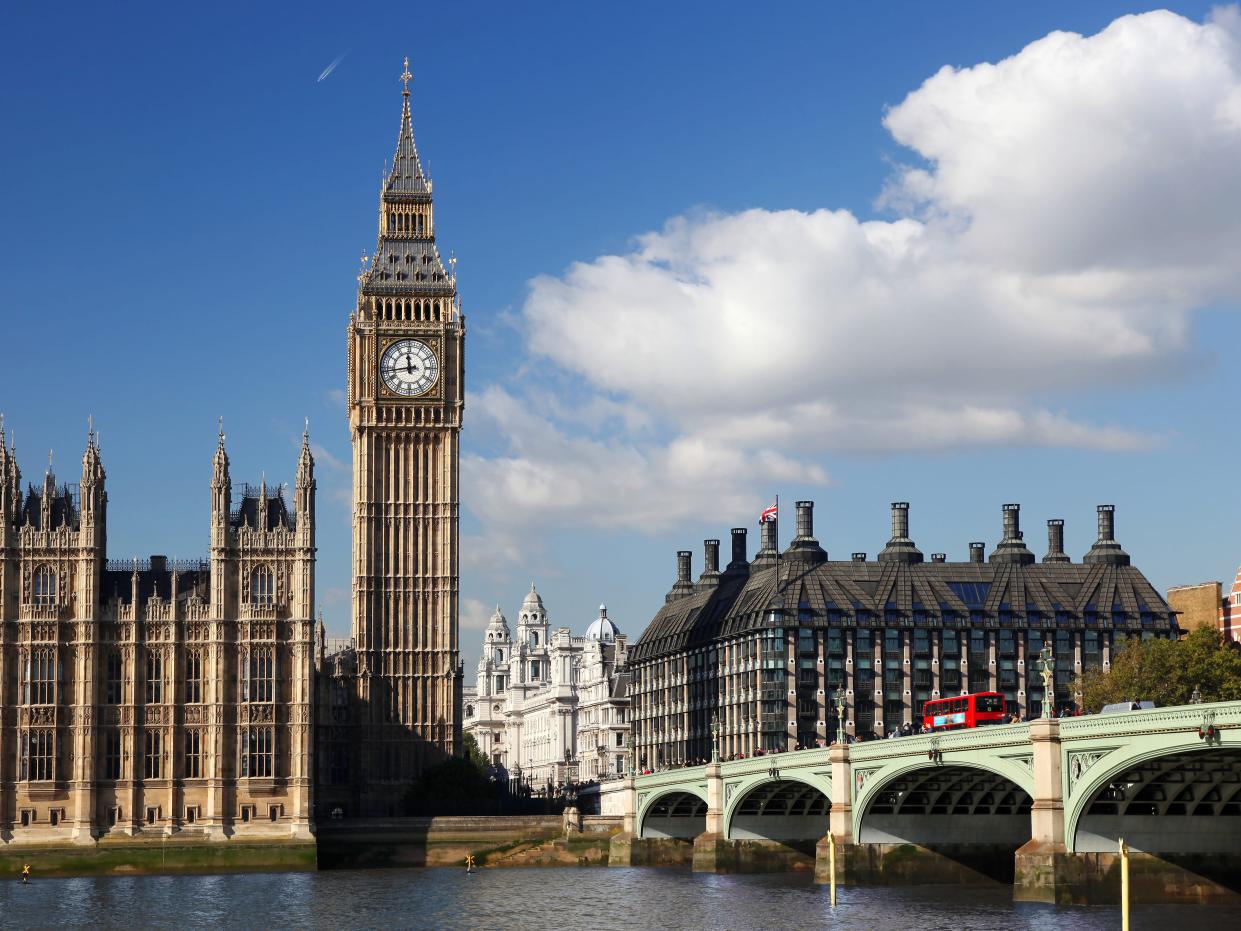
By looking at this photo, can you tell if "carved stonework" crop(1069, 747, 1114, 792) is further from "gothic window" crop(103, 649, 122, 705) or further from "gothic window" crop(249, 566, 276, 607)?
"gothic window" crop(103, 649, 122, 705)

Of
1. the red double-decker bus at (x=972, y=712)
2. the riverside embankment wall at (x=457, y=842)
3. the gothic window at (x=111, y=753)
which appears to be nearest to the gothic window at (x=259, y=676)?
the gothic window at (x=111, y=753)

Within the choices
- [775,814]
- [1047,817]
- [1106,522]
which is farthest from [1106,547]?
[1047,817]

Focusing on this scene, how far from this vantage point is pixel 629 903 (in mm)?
105812

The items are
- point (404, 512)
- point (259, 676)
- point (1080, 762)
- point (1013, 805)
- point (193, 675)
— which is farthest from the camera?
point (404, 512)

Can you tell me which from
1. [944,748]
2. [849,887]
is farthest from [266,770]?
[944,748]

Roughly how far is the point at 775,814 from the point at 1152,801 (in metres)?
46.0

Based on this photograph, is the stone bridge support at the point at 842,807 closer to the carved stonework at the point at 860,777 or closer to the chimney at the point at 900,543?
the carved stonework at the point at 860,777

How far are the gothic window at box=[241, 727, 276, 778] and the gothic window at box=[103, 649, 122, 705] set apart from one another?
28.3 feet

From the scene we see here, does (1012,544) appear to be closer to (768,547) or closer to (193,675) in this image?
(768,547)

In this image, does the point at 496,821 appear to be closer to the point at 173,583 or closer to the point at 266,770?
the point at 266,770

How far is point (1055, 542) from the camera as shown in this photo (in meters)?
191

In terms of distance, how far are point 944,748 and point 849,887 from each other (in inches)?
597

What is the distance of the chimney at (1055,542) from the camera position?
188 meters

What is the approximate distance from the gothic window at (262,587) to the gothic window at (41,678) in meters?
13.4
